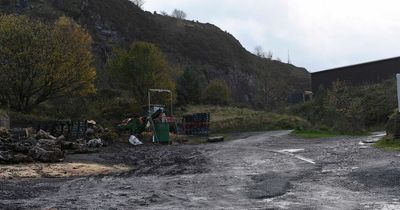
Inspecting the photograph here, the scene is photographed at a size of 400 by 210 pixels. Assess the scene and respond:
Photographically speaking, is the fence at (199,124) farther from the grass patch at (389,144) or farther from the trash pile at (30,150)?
the grass patch at (389,144)

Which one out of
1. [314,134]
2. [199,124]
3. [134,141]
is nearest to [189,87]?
[199,124]

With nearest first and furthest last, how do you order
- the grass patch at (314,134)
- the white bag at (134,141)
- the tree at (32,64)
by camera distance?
the grass patch at (314,134)
the white bag at (134,141)
the tree at (32,64)

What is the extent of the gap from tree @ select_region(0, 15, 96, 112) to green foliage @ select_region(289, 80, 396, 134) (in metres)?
19.2

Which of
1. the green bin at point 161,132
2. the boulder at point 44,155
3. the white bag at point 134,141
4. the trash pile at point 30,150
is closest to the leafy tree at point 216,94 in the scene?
the green bin at point 161,132

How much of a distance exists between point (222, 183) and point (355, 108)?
3030 cm

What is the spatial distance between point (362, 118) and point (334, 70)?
19.4m

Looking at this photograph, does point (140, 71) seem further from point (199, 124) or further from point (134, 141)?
point (134, 141)

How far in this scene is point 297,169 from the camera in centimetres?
1595

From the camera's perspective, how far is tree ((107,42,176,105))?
54250 millimetres

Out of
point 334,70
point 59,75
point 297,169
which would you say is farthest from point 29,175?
point 334,70

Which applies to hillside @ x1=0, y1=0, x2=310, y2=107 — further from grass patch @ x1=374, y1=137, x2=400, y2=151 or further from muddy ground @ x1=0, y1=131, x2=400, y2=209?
muddy ground @ x1=0, y1=131, x2=400, y2=209

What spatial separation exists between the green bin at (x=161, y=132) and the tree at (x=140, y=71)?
20.2m

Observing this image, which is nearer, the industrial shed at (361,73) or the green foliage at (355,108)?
the green foliage at (355,108)

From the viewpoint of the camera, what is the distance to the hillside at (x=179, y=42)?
3497 inches
